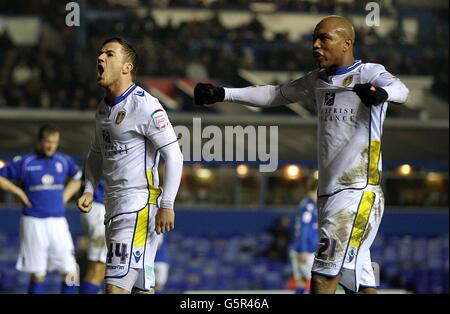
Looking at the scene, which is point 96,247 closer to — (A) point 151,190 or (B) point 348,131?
(A) point 151,190

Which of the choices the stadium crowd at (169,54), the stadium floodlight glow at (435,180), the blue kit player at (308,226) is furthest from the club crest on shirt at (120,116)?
the stadium floodlight glow at (435,180)

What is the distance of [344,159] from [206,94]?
1001mm

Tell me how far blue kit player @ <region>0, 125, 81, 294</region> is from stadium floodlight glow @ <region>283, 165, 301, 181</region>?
28.8 feet

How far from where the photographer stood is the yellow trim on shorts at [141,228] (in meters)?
6.93

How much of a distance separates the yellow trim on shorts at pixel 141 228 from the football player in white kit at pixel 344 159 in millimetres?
817

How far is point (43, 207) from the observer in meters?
12.1

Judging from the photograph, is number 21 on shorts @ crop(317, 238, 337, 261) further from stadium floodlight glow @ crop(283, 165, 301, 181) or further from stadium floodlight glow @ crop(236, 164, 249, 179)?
stadium floodlight glow @ crop(283, 165, 301, 181)

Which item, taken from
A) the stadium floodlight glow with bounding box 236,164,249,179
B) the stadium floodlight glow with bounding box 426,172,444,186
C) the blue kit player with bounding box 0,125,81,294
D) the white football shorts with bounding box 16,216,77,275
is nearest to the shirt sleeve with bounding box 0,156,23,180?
the blue kit player with bounding box 0,125,81,294

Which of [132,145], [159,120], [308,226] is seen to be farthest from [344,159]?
[308,226]

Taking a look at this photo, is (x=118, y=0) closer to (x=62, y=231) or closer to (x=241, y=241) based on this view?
(x=241, y=241)

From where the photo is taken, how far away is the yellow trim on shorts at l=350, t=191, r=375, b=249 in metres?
6.96

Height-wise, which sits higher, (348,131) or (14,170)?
(348,131)

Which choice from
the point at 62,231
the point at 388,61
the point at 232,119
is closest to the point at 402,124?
the point at 388,61
